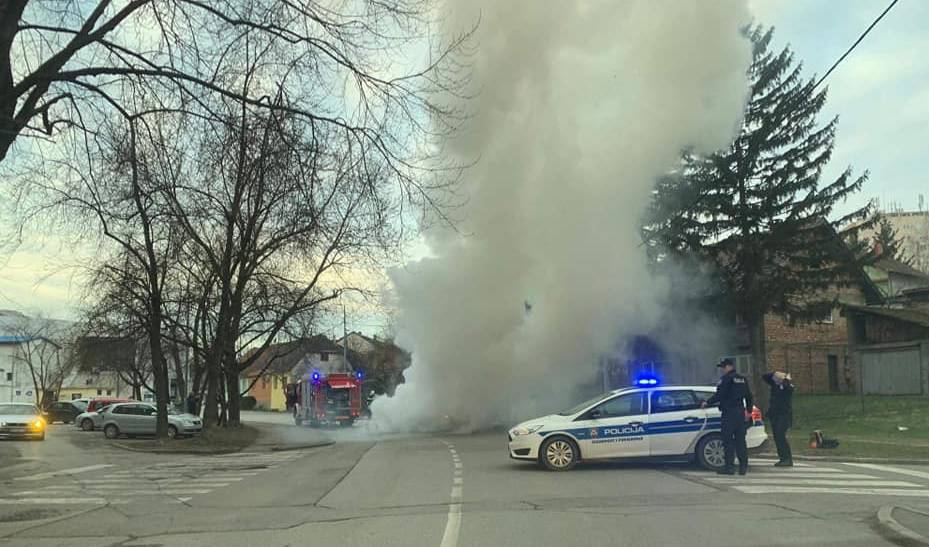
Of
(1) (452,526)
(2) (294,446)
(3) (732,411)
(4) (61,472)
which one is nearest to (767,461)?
(3) (732,411)

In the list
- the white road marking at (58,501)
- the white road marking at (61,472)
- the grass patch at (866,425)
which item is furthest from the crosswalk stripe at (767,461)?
the white road marking at (61,472)

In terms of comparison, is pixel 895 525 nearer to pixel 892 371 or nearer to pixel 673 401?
pixel 673 401

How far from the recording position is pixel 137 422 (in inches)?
1244

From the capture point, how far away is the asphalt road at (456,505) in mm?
7672

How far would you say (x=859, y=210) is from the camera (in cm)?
2623

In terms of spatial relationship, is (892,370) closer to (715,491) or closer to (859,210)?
(859,210)

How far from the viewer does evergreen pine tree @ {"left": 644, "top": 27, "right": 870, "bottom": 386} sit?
26.0 metres

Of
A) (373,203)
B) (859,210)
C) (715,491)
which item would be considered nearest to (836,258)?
(859,210)

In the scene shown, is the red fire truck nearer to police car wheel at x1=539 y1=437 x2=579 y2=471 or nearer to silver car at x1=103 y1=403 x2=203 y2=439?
silver car at x1=103 y1=403 x2=203 y2=439

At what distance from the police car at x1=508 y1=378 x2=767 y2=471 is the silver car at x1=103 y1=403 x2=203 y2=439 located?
70.3ft

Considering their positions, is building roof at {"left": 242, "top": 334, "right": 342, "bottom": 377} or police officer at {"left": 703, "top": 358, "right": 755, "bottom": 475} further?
building roof at {"left": 242, "top": 334, "right": 342, "bottom": 377}

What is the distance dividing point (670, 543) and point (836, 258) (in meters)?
22.0

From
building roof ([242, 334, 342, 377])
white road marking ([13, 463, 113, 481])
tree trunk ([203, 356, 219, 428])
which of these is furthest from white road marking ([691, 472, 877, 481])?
building roof ([242, 334, 342, 377])

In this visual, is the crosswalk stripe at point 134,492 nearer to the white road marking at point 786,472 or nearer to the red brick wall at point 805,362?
the white road marking at point 786,472
